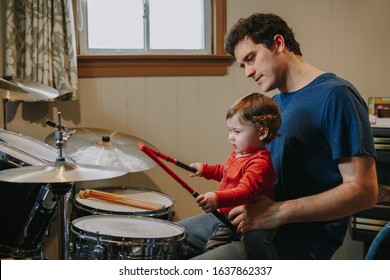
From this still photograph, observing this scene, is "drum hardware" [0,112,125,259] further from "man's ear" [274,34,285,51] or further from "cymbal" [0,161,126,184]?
"man's ear" [274,34,285,51]

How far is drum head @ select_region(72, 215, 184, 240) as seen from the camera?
1274 millimetres

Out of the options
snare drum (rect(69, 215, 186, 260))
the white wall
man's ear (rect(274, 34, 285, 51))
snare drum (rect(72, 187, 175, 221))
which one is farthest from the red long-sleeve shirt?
the white wall

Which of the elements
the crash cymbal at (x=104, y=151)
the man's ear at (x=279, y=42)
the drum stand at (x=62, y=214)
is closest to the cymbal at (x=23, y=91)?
the crash cymbal at (x=104, y=151)

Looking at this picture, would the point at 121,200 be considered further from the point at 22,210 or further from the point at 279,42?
the point at 279,42

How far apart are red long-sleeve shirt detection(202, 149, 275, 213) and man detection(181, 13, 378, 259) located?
0.05 meters

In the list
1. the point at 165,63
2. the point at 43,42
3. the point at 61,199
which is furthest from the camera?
the point at 165,63

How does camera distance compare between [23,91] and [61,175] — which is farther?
[23,91]

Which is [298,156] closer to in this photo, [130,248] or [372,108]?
[130,248]

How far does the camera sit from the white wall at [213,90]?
2260mm

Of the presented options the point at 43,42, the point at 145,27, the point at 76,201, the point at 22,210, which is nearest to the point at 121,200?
the point at 76,201

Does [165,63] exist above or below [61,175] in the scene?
above

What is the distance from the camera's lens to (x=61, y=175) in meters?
1.21
